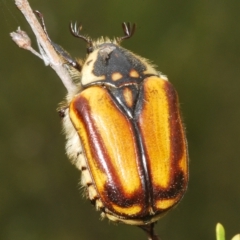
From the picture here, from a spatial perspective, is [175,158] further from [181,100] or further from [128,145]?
[181,100]

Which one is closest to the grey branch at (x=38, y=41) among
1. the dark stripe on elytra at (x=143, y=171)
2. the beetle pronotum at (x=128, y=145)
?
the beetle pronotum at (x=128, y=145)

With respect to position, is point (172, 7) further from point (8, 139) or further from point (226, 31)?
point (8, 139)

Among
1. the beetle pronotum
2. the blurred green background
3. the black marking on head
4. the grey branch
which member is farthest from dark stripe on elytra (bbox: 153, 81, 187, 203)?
the blurred green background

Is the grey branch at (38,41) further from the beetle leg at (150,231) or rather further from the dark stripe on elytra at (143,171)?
the beetle leg at (150,231)

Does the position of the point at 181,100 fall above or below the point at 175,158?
above

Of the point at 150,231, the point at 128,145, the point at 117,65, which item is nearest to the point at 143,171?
the point at 128,145

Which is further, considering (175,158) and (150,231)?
(175,158)
